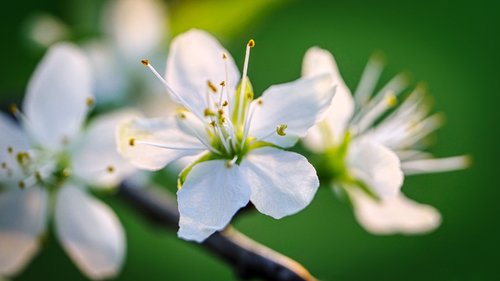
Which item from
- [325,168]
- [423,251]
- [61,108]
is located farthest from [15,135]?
[423,251]

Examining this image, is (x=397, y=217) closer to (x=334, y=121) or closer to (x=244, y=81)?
(x=334, y=121)

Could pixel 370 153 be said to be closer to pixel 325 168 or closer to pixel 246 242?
pixel 325 168

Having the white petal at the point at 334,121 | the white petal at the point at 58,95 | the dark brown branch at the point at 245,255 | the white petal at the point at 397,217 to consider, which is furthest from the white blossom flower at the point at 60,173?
the white petal at the point at 397,217

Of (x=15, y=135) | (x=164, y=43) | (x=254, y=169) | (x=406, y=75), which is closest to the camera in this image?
(x=254, y=169)

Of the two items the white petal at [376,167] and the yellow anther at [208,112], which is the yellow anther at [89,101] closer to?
the yellow anther at [208,112]

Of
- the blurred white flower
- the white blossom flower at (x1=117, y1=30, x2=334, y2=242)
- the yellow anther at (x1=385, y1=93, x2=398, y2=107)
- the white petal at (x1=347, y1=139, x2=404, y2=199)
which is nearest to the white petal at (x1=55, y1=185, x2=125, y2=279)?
the white blossom flower at (x1=117, y1=30, x2=334, y2=242)

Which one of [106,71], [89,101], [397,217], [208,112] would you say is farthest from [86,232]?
[106,71]

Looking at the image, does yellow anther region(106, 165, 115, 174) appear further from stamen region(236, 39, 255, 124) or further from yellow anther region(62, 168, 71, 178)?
stamen region(236, 39, 255, 124)
